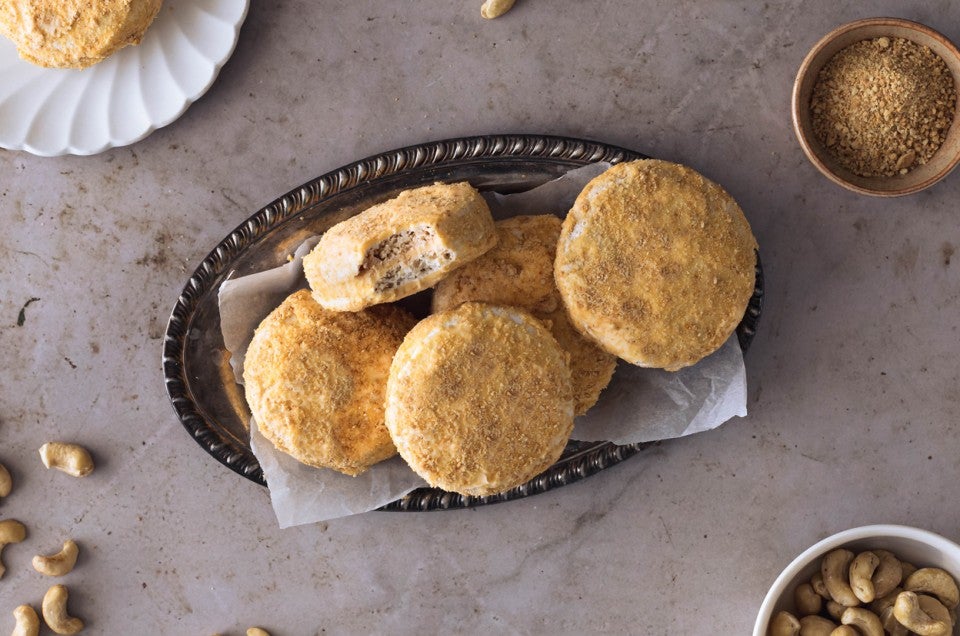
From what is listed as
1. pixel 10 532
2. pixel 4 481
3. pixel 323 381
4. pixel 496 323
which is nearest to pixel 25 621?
pixel 10 532

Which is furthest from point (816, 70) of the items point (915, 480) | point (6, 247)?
point (6, 247)

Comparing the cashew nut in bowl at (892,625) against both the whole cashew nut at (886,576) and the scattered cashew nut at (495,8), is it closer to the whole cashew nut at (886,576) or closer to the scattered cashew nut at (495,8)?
the whole cashew nut at (886,576)

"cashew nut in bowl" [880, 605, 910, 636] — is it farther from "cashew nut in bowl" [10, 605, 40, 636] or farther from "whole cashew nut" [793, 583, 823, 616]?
"cashew nut in bowl" [10, 605, 40, 636]

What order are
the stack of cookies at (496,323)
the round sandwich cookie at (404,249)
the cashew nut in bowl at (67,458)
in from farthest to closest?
1. the cashew nut in bowl at (67,458)
2. the stack of cookies at (496,323)
3. the round sandwich cookie at (404,249)

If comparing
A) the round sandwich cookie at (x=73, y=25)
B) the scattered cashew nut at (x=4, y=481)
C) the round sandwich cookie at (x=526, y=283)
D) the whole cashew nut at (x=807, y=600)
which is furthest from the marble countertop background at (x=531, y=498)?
the round sandwich cookie at (x=526, y=283)

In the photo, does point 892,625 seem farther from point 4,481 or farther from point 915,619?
point 4,481

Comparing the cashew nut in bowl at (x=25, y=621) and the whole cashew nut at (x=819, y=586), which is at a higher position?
the whole cashew nut at (x=819, y=586)

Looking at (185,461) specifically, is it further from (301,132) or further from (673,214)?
(673,214)
